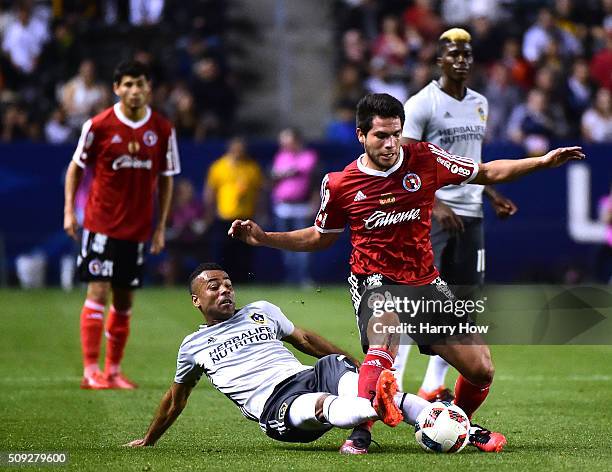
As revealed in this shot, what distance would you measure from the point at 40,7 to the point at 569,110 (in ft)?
28.3

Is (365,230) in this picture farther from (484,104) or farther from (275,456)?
(484,104)

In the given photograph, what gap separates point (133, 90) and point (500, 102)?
10.5m

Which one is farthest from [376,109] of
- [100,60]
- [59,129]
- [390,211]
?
[100,60]

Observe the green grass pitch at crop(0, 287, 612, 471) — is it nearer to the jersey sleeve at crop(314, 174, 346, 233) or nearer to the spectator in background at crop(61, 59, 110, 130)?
the jersey sleeve at crop(314, 174, 346, 233)

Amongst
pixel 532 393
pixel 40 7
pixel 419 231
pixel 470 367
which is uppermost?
pixel 40 7

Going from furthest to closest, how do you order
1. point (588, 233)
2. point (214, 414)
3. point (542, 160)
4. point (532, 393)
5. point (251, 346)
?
point (588, 233), point (532, 393), point (214, 414), point (251, 346), point (542, 160)

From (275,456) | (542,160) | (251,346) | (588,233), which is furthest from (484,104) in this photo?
(588,233)

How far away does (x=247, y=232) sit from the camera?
22.2 ft

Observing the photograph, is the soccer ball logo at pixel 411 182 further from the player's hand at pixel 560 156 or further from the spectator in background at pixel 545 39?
the spectator in background at pixel 545 39

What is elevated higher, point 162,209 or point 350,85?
point 350,85

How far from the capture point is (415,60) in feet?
67.6

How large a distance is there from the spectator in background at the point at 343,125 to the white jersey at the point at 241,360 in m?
11.5

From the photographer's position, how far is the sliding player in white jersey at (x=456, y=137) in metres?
8.76

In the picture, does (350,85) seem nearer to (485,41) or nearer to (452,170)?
(485,41)
